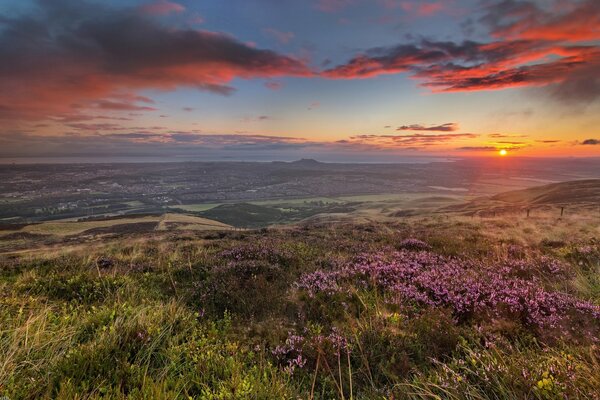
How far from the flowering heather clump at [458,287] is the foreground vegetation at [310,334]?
0.12 ft

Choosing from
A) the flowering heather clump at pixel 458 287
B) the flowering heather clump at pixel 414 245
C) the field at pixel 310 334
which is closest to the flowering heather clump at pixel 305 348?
the field at pixel 310 334

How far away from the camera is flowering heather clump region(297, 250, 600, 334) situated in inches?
196

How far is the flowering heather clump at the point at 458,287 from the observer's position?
4.98 meters

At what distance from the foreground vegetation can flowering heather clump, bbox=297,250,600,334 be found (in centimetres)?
4

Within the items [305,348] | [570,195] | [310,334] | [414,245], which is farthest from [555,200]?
[305,348]

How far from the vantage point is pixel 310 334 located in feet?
15.7

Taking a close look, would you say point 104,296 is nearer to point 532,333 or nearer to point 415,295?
point 415,295

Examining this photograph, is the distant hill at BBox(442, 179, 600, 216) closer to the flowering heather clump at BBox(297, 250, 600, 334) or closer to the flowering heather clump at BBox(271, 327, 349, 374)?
the flowering heather clump at BBox(297, 250, 600, 334)

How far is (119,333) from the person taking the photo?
13.6 feet

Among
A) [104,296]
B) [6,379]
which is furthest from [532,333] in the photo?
[104,296]

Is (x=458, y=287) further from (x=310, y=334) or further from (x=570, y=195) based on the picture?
(x=570, y=195)

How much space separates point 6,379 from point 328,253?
27.8 feet

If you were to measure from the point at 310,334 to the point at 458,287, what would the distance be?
10.9ft

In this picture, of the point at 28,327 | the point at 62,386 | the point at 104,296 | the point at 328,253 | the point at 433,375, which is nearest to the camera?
the point at 62,386
